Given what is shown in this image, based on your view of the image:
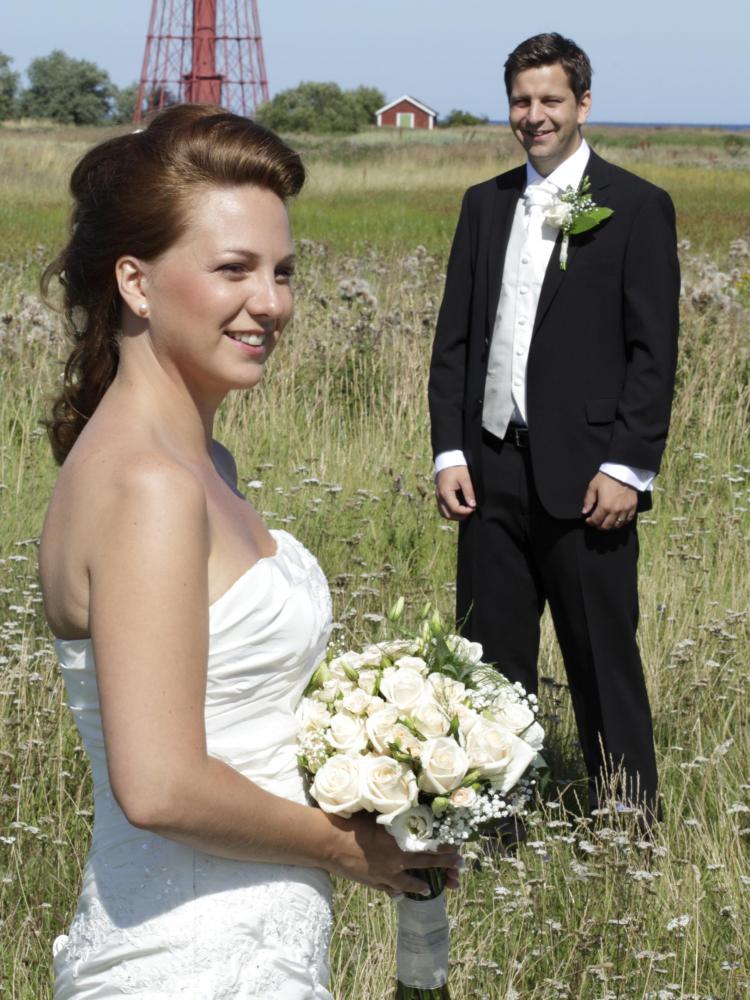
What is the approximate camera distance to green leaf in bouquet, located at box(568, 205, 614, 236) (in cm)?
438

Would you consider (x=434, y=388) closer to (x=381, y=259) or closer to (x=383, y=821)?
(x=383, y=821)

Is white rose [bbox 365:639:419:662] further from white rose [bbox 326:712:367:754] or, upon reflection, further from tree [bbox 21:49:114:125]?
tree [bbox 21:49:114:125]

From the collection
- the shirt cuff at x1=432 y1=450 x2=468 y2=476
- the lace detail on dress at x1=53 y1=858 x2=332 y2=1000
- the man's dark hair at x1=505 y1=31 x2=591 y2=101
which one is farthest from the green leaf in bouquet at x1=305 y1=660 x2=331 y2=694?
the man's dark hair at x1=505 y1=31 x2=591 y2=101

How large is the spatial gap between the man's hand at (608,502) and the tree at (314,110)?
58739 millimetres

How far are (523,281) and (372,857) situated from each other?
281cm

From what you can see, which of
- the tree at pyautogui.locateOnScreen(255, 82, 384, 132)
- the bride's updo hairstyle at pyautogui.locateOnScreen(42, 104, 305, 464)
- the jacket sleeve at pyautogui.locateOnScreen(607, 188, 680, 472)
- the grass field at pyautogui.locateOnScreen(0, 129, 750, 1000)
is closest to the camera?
the bride's updo hairstyle at pyautogui.locateOnScreen(42, 104, 305, 464)

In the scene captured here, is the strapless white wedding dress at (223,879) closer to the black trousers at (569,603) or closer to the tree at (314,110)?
the black trousers at (569,603)

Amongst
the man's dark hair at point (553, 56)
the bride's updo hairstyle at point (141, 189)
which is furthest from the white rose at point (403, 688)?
the man's dark hair at point (553, 56)

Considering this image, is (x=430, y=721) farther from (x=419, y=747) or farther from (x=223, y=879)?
(x=223, y=879)

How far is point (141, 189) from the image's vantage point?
81.5 inches

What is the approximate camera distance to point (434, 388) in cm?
481

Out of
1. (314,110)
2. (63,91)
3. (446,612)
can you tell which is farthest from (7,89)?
(446,612)

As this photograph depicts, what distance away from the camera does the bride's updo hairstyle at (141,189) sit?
2059 millimetres

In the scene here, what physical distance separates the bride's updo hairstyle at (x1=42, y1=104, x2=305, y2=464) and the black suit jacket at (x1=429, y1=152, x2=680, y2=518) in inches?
91.0
